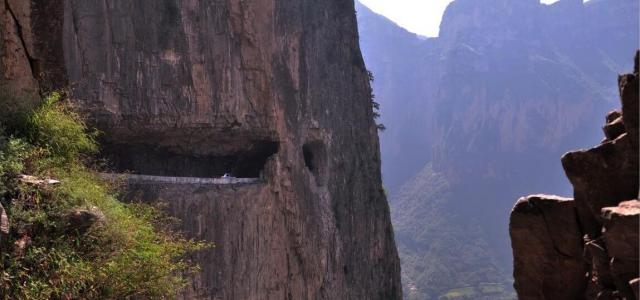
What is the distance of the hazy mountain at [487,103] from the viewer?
292 ft

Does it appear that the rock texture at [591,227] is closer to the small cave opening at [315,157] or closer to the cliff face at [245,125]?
the cliff face at [245,125]

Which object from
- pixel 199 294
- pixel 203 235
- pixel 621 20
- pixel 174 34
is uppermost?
pixel 621 20

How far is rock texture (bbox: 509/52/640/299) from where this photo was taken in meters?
5.06

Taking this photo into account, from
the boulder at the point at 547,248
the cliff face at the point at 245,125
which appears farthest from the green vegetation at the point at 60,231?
the cliff face at the point at 245,125

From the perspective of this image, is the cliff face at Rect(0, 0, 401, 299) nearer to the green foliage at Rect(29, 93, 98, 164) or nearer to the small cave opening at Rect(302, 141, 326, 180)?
the small cave opening at Rect(302, 141, 326, 180)

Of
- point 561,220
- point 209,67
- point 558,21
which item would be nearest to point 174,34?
point 209,67

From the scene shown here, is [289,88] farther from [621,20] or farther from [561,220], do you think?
[621,20]

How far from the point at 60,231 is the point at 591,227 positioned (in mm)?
6094

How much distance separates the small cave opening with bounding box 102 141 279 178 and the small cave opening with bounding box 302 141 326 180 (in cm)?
254

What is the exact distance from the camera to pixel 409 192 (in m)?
94.6

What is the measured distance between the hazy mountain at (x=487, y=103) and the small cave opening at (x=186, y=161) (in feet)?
181

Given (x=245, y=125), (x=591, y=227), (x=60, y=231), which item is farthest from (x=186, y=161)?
(x=591, y=227)

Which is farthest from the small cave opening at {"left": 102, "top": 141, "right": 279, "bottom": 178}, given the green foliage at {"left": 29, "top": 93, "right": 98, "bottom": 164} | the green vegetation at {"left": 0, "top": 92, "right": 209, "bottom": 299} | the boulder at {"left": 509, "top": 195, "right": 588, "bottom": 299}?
the boulder at {"left": 509, "top": 195, "right": 588, "bottom": 299}

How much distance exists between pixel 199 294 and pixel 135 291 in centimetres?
1258
